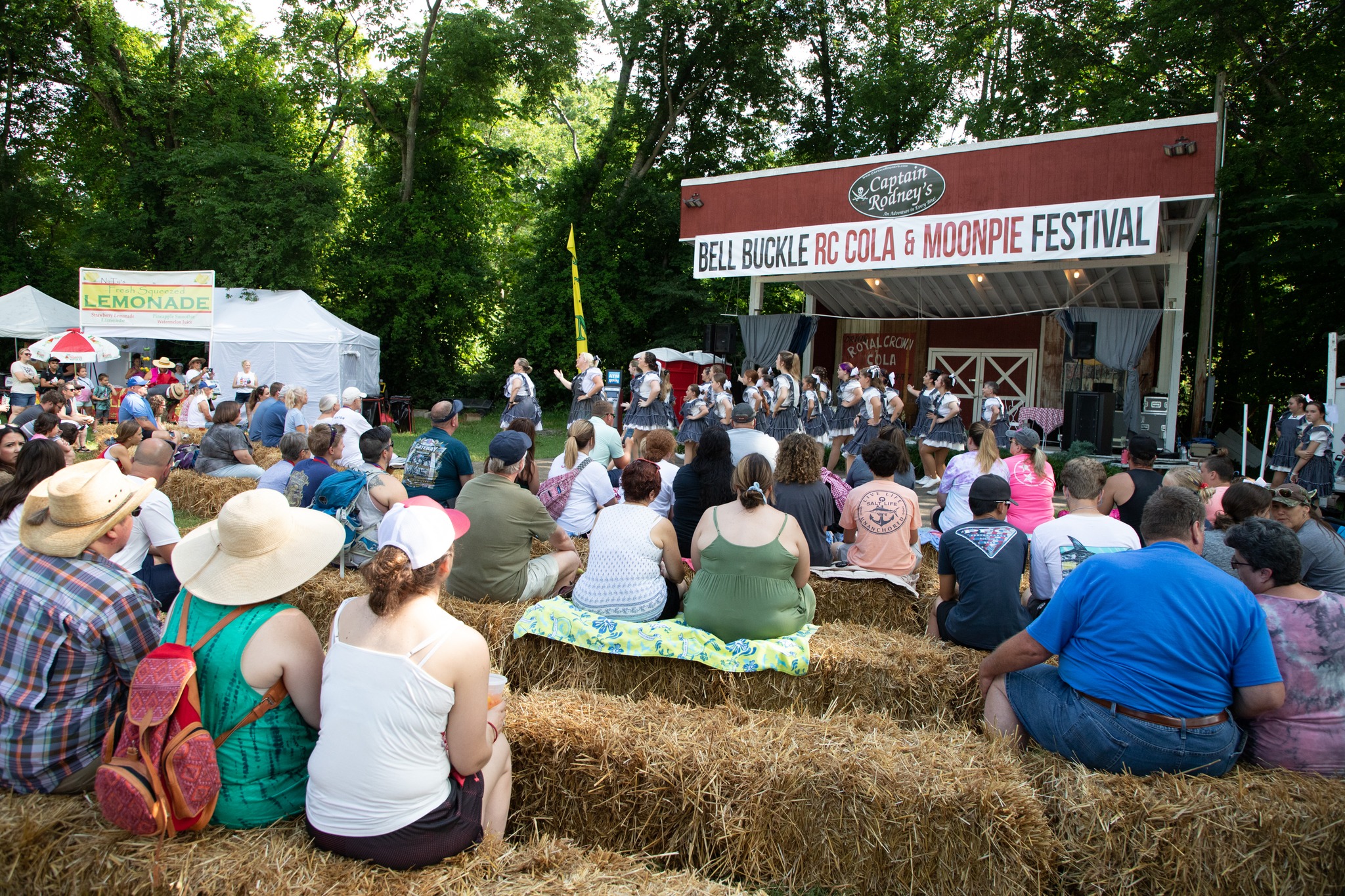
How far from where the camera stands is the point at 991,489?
13.1 ft

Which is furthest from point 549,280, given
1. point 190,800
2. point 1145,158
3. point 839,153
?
point 190,800

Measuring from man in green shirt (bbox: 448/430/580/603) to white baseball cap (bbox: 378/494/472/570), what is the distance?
1991 mm

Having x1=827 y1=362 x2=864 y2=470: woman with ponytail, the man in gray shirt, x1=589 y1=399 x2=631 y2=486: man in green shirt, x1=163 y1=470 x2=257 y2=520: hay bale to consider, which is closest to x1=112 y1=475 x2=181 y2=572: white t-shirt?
x1=589 y1=399 x2=631 y2=486: man in green shirt

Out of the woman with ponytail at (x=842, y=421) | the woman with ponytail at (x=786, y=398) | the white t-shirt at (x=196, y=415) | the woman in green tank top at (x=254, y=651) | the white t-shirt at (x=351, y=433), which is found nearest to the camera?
the woman in green tank top at (x=254, y=651)

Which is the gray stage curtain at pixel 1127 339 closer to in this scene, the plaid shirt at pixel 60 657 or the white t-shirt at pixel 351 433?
the white t-shirt at pixel 351 433

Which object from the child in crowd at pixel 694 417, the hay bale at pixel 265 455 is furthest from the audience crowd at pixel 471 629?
the child in crowd at pixel 694 417

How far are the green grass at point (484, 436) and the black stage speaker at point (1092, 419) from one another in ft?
25.7

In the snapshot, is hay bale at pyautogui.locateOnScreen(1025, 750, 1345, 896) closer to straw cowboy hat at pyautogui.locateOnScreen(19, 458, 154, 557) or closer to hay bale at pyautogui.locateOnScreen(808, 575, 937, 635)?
hay bale at pyautogui.locateOnScreen(808, 575, 937, 635)

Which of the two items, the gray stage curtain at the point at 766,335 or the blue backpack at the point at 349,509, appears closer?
the blue backpack at the point at 349,509

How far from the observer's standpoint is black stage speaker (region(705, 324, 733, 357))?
652 inches

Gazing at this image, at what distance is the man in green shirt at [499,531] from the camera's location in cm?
446

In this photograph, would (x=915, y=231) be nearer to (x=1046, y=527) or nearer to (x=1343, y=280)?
(x=1343, y=280)

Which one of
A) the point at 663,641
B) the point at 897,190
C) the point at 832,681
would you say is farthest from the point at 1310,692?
the point at 897,190

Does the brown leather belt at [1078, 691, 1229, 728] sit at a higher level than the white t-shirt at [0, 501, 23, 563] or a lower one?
lower
